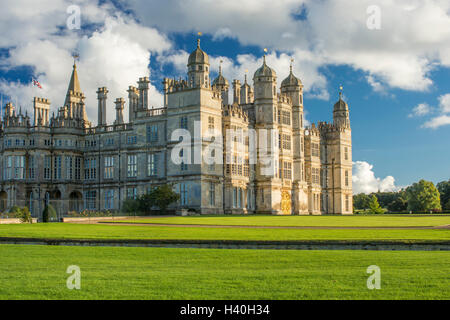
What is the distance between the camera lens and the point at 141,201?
5447 centimetres

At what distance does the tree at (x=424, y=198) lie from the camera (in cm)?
9350

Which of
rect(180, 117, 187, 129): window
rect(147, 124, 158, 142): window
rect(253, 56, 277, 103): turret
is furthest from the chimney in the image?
rect(253, 56, 277, 103): turret

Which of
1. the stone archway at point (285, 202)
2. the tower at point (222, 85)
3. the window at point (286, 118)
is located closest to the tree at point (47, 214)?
the stone archway at point (285, 202)

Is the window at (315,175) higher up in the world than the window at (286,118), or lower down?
lower down

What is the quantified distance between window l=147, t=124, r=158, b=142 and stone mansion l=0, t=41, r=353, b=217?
11 cm

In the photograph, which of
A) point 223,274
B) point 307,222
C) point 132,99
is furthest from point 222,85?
point 223,274

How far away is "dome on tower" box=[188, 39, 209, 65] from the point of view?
187ft

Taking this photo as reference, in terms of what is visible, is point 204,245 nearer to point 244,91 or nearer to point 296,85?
point 296,85

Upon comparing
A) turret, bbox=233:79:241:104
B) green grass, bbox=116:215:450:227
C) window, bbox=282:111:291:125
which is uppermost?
turret, bbox=233:79:241:104

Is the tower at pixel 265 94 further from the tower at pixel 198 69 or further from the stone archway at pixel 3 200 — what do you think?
the stone archway at pixel 3 200

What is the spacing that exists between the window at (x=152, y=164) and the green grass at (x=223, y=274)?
41.1 meters

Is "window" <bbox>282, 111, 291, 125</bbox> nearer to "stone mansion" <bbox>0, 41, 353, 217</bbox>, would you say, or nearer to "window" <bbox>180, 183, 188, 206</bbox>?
"stone mansion" <bbox>0, 41, 353, 217</bbox>
